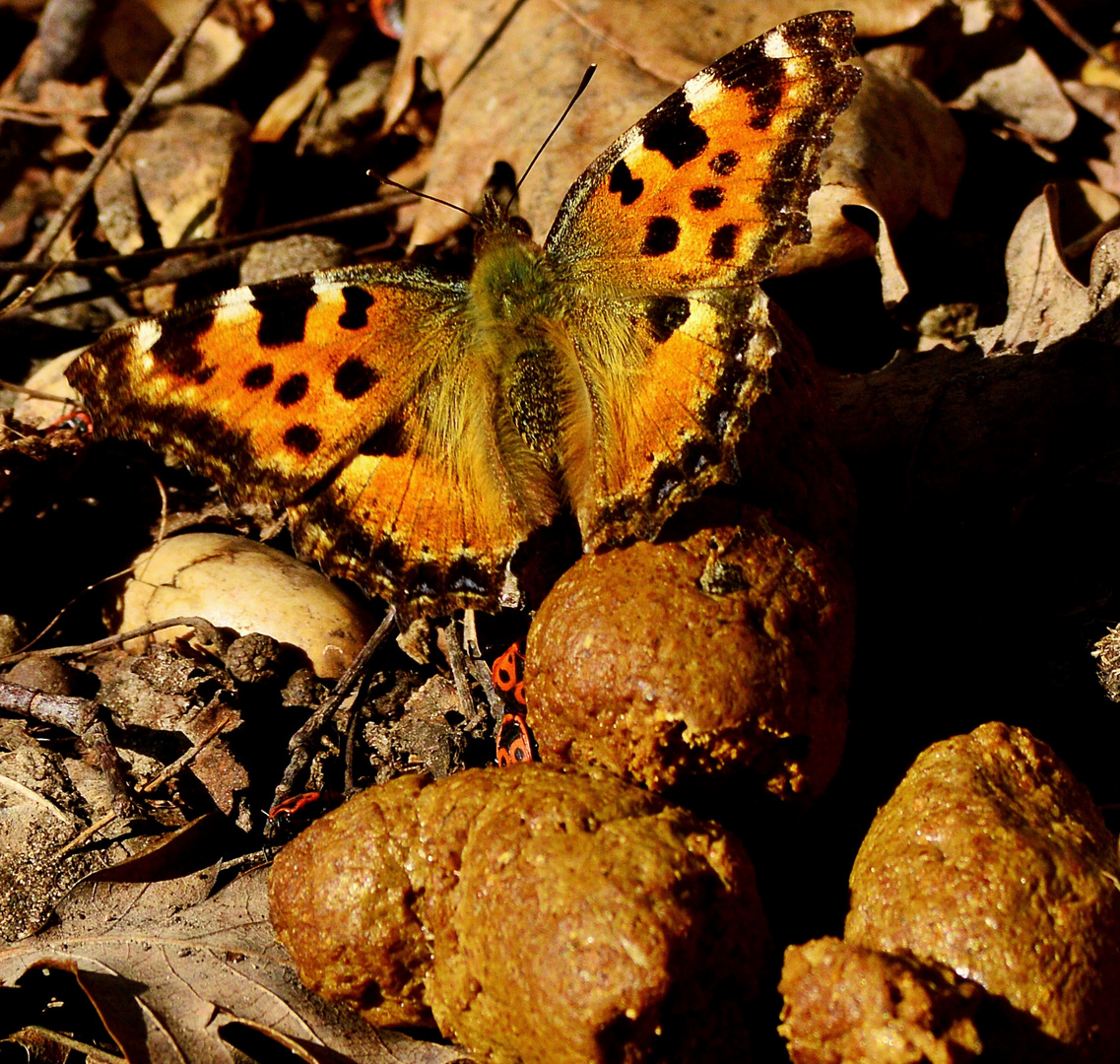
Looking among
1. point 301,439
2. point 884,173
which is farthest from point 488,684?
point 884,173

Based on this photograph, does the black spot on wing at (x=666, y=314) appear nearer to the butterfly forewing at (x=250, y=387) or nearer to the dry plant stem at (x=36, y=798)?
the butterfly forewing at (x=250, y=387)

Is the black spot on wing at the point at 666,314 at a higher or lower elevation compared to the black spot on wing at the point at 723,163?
lower

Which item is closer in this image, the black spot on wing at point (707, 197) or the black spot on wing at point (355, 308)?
the black spot on wing at point (707, 197)

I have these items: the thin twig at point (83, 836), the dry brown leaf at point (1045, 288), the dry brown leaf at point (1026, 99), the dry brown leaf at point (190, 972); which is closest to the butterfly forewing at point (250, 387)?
the thin twig at point (83, 836)

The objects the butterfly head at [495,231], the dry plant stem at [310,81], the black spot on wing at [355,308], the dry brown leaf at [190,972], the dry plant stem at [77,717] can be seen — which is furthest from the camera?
the dry plant stem at [310,81]

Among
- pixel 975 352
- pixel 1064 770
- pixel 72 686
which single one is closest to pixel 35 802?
pixel 72 686

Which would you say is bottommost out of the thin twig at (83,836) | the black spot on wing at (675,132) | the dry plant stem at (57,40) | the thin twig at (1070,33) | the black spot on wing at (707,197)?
the thin twig at (83,836)

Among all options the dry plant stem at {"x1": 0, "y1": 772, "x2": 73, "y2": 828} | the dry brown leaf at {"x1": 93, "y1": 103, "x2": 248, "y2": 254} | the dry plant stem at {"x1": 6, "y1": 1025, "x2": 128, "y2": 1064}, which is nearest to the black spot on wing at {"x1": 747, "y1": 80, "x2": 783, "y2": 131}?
the dry plant stem at {"x1": 0, "y1": 772, "x2": 73, "y2": 828}

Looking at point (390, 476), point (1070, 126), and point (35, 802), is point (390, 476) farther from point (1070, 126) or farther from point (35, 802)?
point (1070, 126)
